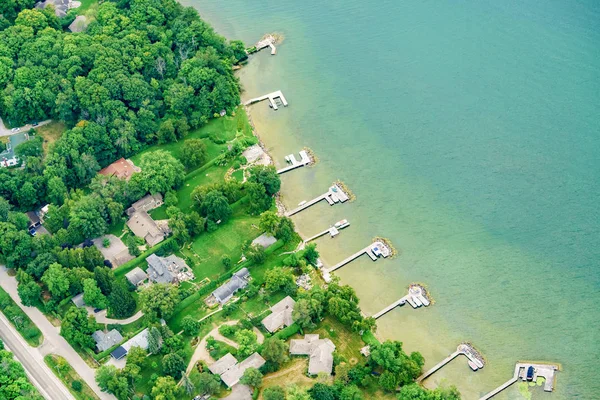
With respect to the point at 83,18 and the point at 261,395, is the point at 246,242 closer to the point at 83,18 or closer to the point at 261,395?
the point at 261,395

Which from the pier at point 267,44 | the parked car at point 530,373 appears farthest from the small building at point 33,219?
the parked car at point 530,373

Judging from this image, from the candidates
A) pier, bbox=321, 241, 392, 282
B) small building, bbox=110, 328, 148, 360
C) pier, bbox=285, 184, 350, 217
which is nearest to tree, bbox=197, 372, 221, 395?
small building, bbox=110, 328, 148, 360

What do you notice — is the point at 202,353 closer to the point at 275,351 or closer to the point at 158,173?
the point at 275,351

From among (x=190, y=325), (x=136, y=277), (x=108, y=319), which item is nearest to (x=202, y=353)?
(x=190, y=325)

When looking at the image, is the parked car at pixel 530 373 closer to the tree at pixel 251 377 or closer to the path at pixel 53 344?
the tree at pixel 251 377

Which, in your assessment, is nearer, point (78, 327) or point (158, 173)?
point (78, 327)

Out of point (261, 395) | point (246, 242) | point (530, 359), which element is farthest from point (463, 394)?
point (246, 242)
